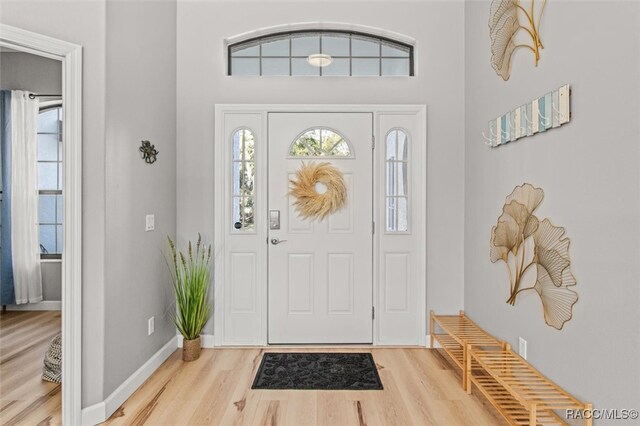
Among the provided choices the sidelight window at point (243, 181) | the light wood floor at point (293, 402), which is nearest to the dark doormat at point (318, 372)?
the light wood floor at point (293, 402)

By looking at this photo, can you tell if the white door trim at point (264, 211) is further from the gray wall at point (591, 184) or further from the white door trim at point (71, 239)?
the white door trim at point (71, 239)

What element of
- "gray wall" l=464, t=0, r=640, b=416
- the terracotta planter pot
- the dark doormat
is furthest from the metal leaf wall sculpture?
the terracotta planter pot

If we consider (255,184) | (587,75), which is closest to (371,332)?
(255,184)

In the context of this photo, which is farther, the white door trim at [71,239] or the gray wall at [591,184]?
the white door trim at [71,239]

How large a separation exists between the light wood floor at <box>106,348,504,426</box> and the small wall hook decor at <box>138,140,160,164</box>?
1570 mm

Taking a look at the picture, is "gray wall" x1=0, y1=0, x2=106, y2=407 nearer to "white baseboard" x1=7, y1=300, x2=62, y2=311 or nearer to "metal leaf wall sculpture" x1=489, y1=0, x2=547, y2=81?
"metal leaf wall sculpture" x1=489, y1=0, x2=547, y2=81

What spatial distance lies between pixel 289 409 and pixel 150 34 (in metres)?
2.79

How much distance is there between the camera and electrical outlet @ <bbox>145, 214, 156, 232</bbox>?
296 centimetres

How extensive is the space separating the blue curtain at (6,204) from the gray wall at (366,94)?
2078 mm

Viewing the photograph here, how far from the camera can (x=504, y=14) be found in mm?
2727

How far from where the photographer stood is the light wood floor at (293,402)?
236 centimetres

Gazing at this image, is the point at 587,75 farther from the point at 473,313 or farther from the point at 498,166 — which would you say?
the point at 473,313

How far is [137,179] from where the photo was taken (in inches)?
111

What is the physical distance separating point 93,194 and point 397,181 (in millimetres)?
2342
